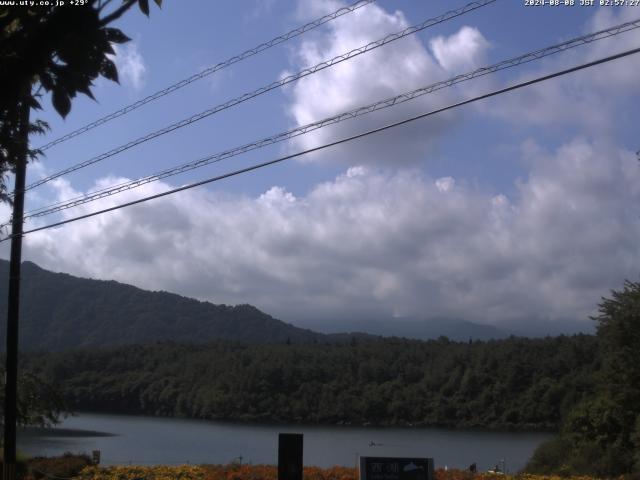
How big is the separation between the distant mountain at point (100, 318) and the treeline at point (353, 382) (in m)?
61.3

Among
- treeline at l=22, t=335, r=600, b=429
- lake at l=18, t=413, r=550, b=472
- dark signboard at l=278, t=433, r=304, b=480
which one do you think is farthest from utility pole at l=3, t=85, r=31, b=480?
treeline at l=22, t=335, r=600, b=429

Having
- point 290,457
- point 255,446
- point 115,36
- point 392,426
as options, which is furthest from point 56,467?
point 392,426

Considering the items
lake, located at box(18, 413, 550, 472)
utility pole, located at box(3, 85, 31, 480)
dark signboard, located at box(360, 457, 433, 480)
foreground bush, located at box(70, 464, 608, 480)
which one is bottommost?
lake, located at box(18, 413, 550, 472)

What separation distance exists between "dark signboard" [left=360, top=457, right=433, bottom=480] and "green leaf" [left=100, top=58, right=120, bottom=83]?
23.6 ft

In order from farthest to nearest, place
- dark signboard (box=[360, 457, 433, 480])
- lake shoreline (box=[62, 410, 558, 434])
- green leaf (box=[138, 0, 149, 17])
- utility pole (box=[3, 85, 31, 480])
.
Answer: lake shoreline (box=[62, 410, 558, 434])
utility pole (box=[3, 85, 31, 480])
dark signboard (box=[360, 457, 433, 480])
green leaf (box=[138, 0, 149, 17])

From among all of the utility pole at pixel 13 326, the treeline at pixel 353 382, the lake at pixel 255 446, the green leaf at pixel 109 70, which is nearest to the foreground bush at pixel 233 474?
the utility pole at pixel 13 326

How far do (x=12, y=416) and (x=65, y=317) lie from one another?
159359 mm

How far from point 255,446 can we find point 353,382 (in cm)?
3558

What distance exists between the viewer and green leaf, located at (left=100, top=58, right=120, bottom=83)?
6.12m

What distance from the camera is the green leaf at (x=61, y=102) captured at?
6.07 m

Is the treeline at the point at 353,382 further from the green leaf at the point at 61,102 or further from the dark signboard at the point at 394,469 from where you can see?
the green leaf at the point at 61,102

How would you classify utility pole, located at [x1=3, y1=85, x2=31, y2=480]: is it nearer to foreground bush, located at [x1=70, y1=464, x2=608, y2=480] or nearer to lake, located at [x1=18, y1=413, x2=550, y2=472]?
foreground bush, located at [x1=70, y1=464, x2=608, y2=480]

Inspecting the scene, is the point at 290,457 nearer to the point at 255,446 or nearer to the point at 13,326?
the point at 13,326

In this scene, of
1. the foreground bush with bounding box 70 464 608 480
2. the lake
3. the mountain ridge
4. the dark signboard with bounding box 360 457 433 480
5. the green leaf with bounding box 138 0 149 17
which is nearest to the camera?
the green leaf with bounding box 138 0 149 17
